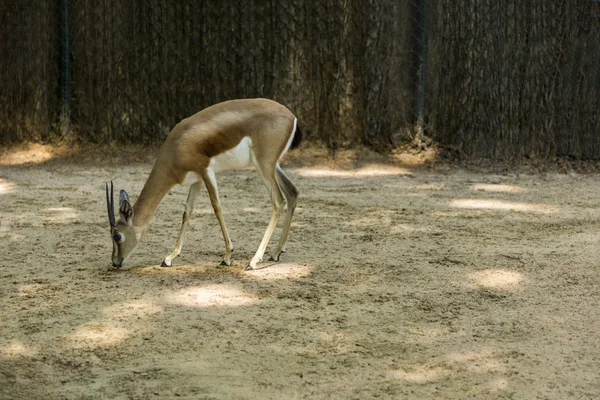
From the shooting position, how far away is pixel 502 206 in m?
8.13

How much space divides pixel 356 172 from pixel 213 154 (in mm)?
4681

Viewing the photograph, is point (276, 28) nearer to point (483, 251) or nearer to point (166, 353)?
point (483, 251)

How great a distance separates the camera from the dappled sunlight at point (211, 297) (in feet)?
Answer: 16.4

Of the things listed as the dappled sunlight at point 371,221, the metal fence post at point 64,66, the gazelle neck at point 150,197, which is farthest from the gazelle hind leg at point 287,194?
the metal fence post at point 64,66

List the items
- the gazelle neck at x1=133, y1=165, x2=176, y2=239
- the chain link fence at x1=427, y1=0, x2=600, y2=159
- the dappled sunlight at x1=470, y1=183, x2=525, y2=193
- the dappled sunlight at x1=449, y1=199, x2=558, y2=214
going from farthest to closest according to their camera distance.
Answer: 1. the chain link fence at x1=427, y1=0, x2=600, y2=159
2. the dappled sunlight at x1=470, y1=183, x2=525, y2=193
3. the dappled sunlight at x1=449, y1=199, x2=558, y2=214
4. the gazelle neck at x1=133, y1=165, x2=176, y2=239

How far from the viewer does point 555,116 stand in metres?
10.5

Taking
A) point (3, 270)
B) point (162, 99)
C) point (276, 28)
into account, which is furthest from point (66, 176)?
point (3, 270)

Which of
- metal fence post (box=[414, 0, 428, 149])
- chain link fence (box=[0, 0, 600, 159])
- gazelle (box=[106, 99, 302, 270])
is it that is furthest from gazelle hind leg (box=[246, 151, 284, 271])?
metal fence post (box=[414, 0, 428, 149])

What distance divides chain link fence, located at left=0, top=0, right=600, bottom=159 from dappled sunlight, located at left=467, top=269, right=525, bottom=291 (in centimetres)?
510

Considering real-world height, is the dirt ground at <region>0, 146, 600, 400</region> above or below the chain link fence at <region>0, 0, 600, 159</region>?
below

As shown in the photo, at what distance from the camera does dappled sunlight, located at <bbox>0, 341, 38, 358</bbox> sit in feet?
13.7

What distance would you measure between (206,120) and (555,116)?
6171 mm

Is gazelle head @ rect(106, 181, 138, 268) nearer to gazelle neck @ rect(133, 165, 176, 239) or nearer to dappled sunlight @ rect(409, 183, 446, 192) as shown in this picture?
gazelle neck @ rect(133, 165, 176, 239)

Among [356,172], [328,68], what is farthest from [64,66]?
[356,172]
